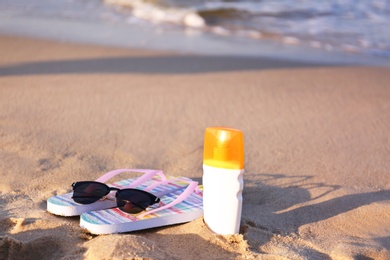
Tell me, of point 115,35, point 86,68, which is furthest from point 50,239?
point 115,35

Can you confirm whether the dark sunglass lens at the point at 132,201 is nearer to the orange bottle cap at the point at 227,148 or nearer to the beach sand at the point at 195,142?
the beach sand at the point at 195,142

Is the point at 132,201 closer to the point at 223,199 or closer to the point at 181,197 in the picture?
the point at 181,197

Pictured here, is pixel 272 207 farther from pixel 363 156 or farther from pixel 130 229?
pixel 363 156

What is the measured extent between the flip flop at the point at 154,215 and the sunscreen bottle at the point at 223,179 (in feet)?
0.53

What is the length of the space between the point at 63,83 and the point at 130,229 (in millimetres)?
2576

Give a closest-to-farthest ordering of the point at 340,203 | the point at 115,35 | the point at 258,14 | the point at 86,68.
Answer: the point at 340,203, the point at 86,68, the point at 115,35, the point at 258,14

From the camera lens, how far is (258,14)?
32.3ft

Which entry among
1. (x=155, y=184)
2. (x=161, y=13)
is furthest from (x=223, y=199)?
(x=161, y=13)

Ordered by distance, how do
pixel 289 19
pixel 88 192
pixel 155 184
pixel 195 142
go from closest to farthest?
1. pixel 88 192
2. pixel 155 184
3. pixel 195 142
4. pixel 289 19

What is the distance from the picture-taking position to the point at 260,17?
9.60 m

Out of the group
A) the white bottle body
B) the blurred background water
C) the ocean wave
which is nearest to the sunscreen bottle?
the white bottle body

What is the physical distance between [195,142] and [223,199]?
142 cm

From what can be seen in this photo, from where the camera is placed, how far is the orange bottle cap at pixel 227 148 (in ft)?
8.17

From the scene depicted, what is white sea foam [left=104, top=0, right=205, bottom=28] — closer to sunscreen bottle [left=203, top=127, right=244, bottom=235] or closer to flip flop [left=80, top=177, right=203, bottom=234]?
flip flop [left=80, top=177, right=203, bottom=234]
